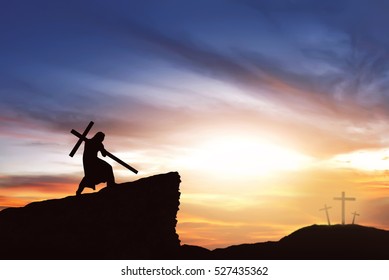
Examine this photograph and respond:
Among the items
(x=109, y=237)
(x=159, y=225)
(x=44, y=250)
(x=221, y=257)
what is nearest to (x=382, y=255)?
(x=221, y=257)

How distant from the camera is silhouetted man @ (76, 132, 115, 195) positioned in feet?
65.6

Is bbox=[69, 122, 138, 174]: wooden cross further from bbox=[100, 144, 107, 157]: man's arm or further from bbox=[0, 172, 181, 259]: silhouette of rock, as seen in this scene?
bbox=[0, 172, 181, 259]: silhouette of rock

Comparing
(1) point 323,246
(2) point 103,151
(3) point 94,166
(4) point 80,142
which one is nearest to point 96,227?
(3) point 94,166

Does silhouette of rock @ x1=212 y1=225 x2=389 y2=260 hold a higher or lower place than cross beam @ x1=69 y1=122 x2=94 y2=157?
lower

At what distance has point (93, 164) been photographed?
19969 millimetres

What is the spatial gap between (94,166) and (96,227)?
242 centimetres

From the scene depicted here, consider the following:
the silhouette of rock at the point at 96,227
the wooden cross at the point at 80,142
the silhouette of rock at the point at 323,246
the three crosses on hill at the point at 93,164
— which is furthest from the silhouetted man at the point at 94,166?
the silhouette of rock at the point at 323,246

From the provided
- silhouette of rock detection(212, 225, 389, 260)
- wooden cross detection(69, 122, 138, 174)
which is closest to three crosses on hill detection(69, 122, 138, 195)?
wooden cross detection(69, 122, 138, 174)

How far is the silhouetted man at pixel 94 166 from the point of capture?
20.0 meters

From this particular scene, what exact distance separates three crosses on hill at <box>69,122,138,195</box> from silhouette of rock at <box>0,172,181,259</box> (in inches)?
17.4

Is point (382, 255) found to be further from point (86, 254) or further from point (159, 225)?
point (86, 254)

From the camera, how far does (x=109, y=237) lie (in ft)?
63.9

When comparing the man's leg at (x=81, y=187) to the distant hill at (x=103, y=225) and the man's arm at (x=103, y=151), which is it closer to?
the distant hill at (x=103, y=225)

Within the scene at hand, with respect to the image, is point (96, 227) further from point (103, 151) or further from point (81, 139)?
point (81, 139)
